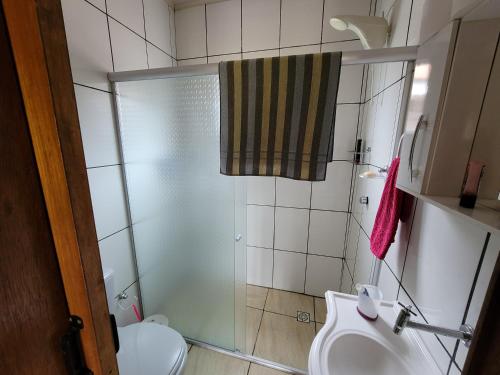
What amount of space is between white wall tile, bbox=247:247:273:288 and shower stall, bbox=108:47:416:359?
48 centimetres

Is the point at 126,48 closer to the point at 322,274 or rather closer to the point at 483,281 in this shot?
the point at 483,281

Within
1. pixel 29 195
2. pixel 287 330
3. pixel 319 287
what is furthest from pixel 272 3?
pixel 287 330

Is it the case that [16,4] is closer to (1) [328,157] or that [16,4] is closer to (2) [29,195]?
(2) [29,195]

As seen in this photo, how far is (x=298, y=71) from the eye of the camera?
2.45 feet

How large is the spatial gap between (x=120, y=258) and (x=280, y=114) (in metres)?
1.16

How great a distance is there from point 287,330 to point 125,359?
107 cm

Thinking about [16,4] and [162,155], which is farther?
[162,155]

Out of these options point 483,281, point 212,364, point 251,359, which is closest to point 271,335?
point 251,359

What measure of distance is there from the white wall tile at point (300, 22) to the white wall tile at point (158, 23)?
0.81 metres

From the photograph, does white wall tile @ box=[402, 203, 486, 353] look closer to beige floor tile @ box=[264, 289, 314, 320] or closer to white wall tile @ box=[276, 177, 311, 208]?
white wall tile @ box=[276, 177, 311, 208]

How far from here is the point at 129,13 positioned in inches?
45.3

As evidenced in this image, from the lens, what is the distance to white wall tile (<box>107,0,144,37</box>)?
3.46 feet

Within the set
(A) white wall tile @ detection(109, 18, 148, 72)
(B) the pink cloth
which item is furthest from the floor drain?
(A) white wall tile @ detection(109, 18, 148, 72)

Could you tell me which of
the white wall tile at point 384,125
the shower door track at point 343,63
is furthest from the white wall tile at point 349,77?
the shower door track at point 343,63
